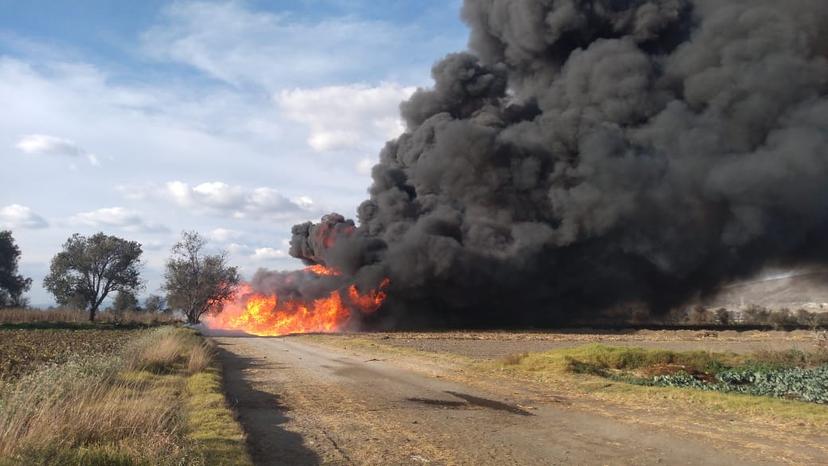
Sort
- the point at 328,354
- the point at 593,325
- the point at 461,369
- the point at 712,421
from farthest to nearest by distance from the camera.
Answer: the point at 593,325 → the point at 328,354 → the point at 461,369 → the point at 712,421

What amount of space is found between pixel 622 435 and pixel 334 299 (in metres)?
48.5

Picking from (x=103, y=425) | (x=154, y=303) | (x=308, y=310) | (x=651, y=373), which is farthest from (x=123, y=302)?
(x=103, y=425)

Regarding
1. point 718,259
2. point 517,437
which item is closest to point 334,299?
point 718,259

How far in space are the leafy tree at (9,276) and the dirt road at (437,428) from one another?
96.4 m

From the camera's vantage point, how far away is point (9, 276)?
96500 mm

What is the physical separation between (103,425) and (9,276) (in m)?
106

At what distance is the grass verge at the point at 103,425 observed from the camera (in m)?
7.11

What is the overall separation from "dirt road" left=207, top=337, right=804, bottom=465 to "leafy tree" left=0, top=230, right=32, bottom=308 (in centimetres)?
9639

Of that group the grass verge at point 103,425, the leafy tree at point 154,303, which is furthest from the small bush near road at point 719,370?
the leafy tree at point 154,303

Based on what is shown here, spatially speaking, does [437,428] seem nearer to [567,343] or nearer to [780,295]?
[567,343]

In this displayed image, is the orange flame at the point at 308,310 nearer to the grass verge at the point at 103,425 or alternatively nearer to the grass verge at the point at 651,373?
the grass verge at the point at 651,373

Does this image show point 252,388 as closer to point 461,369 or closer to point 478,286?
point 461,369

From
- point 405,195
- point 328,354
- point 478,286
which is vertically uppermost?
point 405,195

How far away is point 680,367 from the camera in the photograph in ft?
73.8
